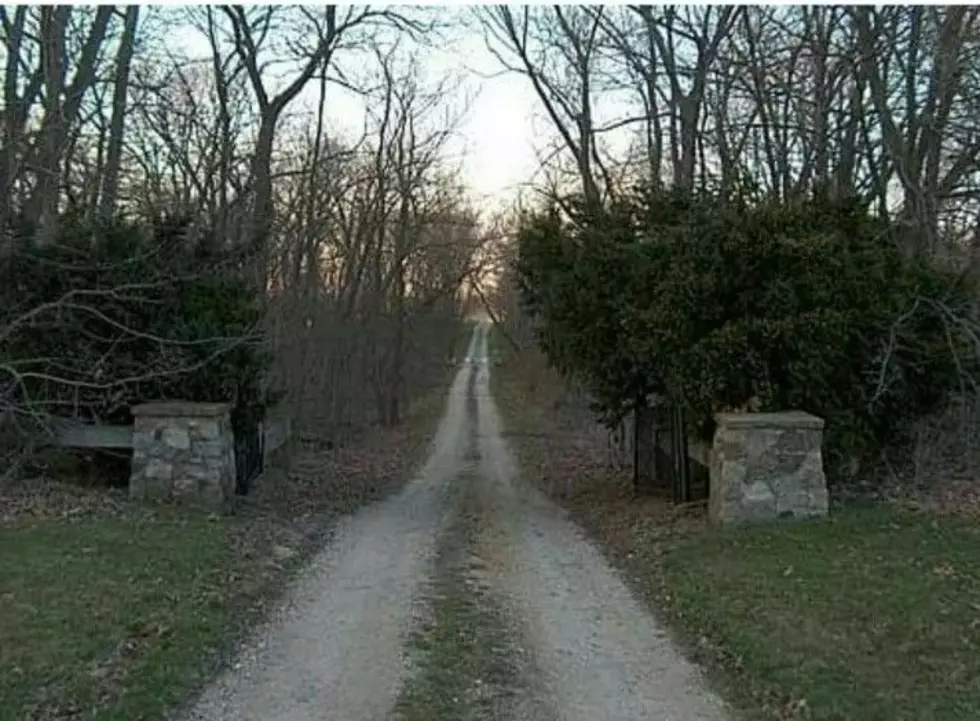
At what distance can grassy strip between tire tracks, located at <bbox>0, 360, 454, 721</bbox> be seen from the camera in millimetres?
5418

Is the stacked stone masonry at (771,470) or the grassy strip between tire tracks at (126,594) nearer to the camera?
the grassy strip between tire tracks at (126,594)

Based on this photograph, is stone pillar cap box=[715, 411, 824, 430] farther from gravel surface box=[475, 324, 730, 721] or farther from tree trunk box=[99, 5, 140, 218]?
tree trunk box=[99, 5, 140, 218]

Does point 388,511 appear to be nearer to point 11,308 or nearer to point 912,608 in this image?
point 11,308

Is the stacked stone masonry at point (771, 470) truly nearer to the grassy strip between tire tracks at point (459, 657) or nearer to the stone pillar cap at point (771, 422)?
the stone pillar cap at point (771, 422)

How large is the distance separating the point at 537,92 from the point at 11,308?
48.2 ft

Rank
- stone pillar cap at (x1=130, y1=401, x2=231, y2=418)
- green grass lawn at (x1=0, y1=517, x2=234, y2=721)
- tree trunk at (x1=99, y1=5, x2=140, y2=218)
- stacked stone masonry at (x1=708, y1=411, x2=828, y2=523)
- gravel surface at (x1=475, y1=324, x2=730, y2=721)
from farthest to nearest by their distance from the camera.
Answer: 1. tree trunk at (x1=99, y1=5, x2=140, y2=218)
2. stone pillar cap at (x1=130, y1=401, x2=231, y2=418)
3. stacked stone masonry at (x1=708, y1=411, x2=828, y2=523)
4. gravel surface at (x1=475, y1=324, x2=730, y2=721)
5. green grass lawn at (x1=0, y1=517, x2=234, y2=721)

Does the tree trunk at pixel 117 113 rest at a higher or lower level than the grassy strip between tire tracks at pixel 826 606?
higher

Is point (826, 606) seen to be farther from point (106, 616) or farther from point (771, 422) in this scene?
point (106, 616)

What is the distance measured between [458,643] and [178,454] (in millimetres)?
6252

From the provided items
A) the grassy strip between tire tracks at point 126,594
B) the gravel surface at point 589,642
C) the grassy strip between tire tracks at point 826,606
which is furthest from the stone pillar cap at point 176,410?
the grassy strip between tire tracks at point 826,606

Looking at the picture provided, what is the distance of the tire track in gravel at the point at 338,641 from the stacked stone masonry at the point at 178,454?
1.51 metres

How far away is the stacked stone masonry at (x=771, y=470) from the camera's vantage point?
10.8m

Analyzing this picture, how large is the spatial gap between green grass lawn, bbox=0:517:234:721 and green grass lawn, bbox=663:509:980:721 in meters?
2.97

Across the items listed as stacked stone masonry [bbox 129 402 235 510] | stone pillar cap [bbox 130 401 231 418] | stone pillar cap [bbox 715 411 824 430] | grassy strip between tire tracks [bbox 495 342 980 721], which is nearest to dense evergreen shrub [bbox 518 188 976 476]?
stone pillar cap [bbox 715 411 824 430]
